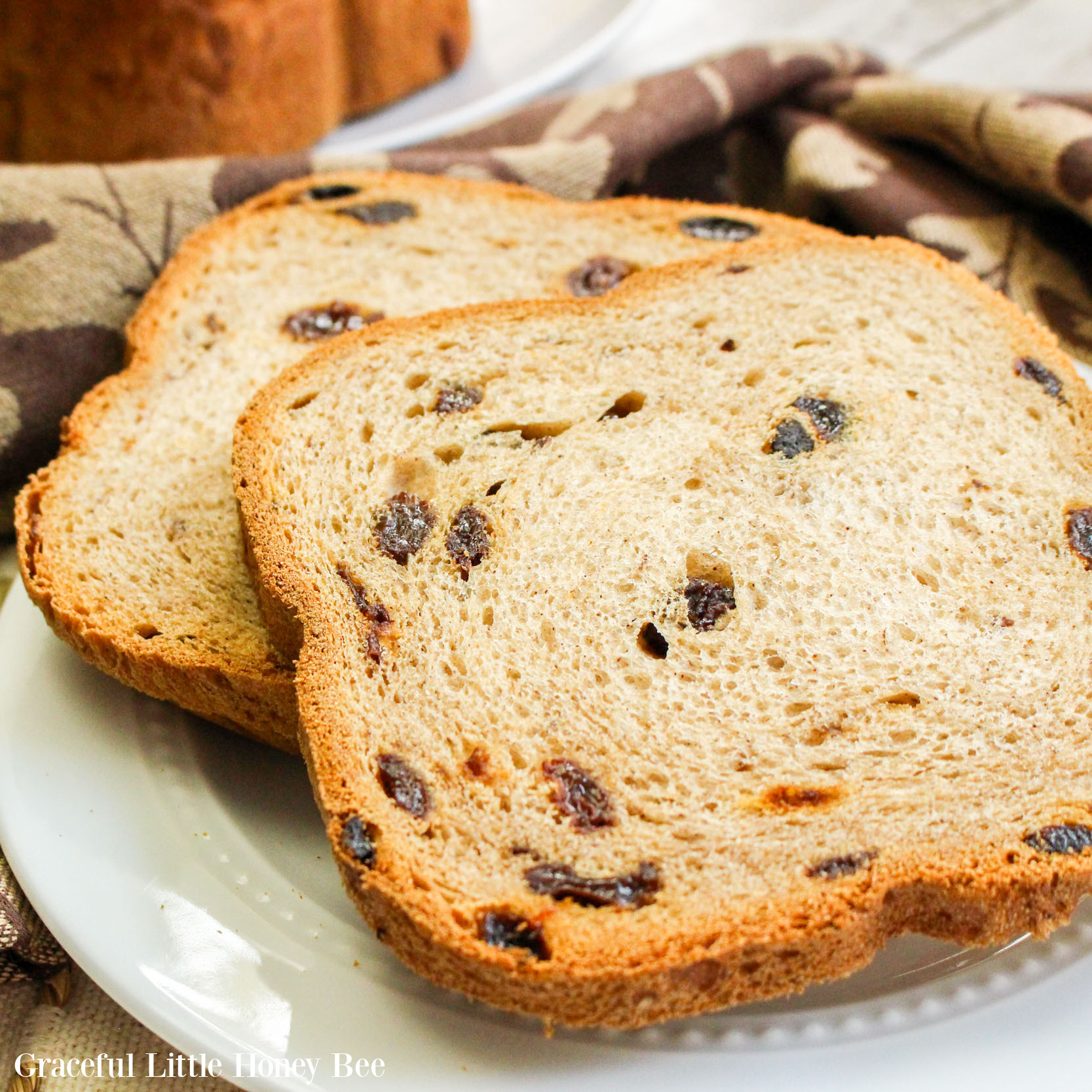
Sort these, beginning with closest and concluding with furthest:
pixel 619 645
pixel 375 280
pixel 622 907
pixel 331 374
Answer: pixel 622 907 → pixel 619 645 → pixel 331 374 → pixel 375 280

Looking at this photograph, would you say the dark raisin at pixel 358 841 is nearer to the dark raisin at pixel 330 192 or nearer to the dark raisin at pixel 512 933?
the dark raisin at pixel 512 933

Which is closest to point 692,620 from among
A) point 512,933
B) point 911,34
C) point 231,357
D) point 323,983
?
point 512,933

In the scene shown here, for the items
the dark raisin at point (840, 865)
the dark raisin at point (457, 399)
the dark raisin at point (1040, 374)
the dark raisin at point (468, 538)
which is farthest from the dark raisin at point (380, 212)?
the dark raisin at point (840, 865)

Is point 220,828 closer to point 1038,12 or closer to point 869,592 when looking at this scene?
point 869,592

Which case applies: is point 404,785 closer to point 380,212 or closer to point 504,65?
point 380,212

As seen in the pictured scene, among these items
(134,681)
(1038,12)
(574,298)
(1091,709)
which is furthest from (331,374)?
(1038,12)

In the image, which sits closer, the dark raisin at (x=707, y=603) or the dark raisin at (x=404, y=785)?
the dark raisin at (x=404, y=785)

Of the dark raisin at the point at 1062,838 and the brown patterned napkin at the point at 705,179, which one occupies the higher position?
the brown patterned napkin at the point at 705,179
